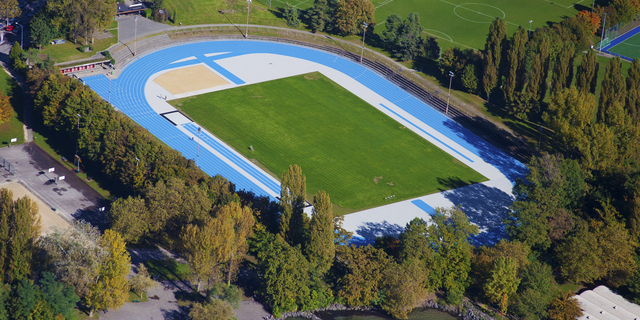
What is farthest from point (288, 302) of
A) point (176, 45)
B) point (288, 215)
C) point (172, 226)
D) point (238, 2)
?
point (238, 2)

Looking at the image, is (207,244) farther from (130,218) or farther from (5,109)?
(5,109)

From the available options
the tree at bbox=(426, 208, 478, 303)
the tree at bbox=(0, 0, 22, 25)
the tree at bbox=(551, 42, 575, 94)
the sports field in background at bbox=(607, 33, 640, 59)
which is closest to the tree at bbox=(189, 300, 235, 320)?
the tree at bbox=(426, 208, 478, 303)

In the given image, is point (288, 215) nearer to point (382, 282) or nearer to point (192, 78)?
point (382, 282)

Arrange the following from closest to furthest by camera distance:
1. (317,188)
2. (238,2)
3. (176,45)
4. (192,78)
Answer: (317,188) < (192,78) < (176,45) < (238,2)

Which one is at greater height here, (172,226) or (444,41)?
(444,41)

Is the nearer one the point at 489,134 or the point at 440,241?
the point at 440,241

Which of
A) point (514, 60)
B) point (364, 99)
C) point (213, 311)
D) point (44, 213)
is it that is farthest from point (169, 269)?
point (514, 60)
